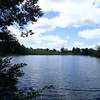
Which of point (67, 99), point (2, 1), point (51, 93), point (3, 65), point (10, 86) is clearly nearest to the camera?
point (2, 1)

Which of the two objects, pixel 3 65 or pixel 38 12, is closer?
pixel 3 65

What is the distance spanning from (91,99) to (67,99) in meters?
3.16

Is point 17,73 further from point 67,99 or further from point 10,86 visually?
point 67,99

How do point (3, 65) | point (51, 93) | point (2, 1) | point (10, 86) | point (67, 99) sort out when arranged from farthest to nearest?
point (51, 93), point (67, 99), point (10, 86), point (3, 65), point (2, 1)

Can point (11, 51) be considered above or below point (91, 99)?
above

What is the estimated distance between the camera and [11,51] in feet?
29.5

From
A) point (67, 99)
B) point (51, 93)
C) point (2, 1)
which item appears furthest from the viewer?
point (51, 93)

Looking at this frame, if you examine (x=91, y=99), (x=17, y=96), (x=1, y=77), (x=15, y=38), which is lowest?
(x=91, y=99)

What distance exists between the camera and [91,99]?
86.1ft

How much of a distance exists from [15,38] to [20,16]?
1.02 m

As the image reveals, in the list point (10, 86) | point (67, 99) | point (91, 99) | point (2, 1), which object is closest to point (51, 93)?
point (67, 99)

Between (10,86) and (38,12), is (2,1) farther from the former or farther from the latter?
(10,86)

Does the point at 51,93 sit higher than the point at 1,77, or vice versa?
the point at 1,77

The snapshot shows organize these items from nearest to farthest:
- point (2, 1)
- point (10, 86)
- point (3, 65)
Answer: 1. point (2, 1)
2. point (3, 65)
3. point (10, 86)
